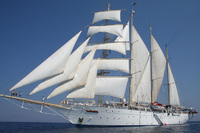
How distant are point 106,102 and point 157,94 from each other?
13805mm

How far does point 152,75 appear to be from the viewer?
37969 millimetres

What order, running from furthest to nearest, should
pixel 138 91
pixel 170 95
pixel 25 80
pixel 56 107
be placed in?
pixel 170 95 < pixel 138 91 < pixel 56 107 < pixel 25 80

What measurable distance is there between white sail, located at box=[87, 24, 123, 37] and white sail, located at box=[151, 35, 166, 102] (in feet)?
30.5

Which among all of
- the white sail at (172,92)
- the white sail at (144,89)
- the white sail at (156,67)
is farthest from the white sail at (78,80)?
the white sail at (172,92)

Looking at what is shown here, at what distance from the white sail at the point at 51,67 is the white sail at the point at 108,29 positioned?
12363mm

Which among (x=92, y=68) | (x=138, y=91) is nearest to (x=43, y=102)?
(x=92, y=68)

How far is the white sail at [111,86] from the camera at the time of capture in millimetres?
29895

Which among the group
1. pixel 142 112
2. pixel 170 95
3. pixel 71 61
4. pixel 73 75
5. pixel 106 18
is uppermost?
pixel 106 18

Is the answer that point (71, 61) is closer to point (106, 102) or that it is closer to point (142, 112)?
point (106, 102)

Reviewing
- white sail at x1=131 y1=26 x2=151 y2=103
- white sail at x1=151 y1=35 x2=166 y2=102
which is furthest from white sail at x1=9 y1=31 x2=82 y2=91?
white sail at x1=151 y1=35 x2=166 y2=102

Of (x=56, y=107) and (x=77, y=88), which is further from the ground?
(x=77, y=88)

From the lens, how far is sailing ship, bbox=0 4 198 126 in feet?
72.7

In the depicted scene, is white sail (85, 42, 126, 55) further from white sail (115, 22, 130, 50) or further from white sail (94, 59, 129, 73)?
white sail (94, 59, 129, 73)

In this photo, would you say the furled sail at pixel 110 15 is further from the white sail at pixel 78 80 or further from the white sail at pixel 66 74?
the white sail at pixel 66 74
